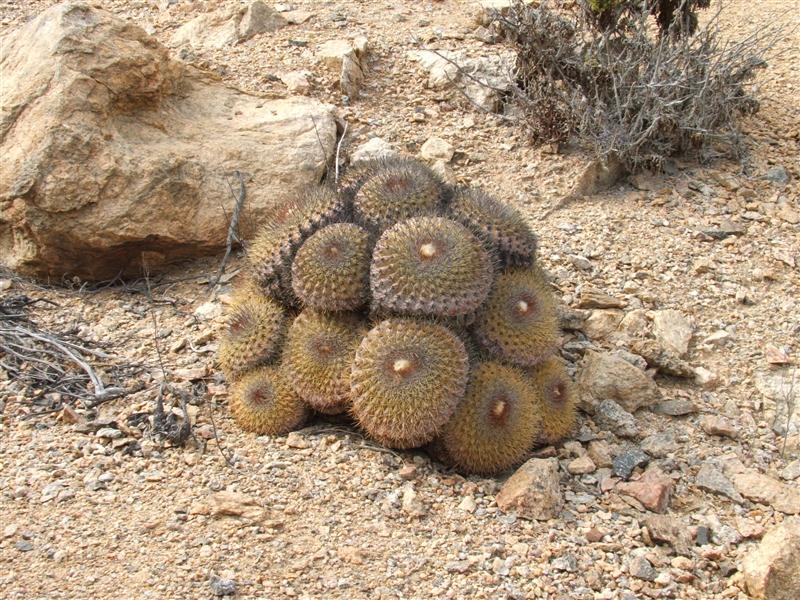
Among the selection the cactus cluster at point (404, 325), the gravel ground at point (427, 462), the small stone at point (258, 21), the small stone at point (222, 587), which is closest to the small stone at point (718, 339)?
the gravel ground at point (427, 462)

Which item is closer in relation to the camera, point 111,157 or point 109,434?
point 109,434

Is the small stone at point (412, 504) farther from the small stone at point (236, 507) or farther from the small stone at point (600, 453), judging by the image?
the small stone at point (600, 453)

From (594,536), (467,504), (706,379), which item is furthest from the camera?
(706,379)

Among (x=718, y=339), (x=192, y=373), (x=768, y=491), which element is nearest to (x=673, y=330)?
(x=718, y=339)

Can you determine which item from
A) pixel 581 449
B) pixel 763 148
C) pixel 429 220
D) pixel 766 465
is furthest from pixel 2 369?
pixel 763 148

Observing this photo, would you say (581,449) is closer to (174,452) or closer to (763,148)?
(174,452)

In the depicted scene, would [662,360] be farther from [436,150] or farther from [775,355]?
[436,150]

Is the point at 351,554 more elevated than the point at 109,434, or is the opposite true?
the point at 351,554

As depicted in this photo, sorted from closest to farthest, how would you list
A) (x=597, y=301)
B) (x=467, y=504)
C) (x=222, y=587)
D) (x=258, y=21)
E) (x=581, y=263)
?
1. (x=222, y=587)
2. (x=467, y=504)
3. (x=597, y=301)
4. (x=581, y=263)
5. (x=258, y=21)
